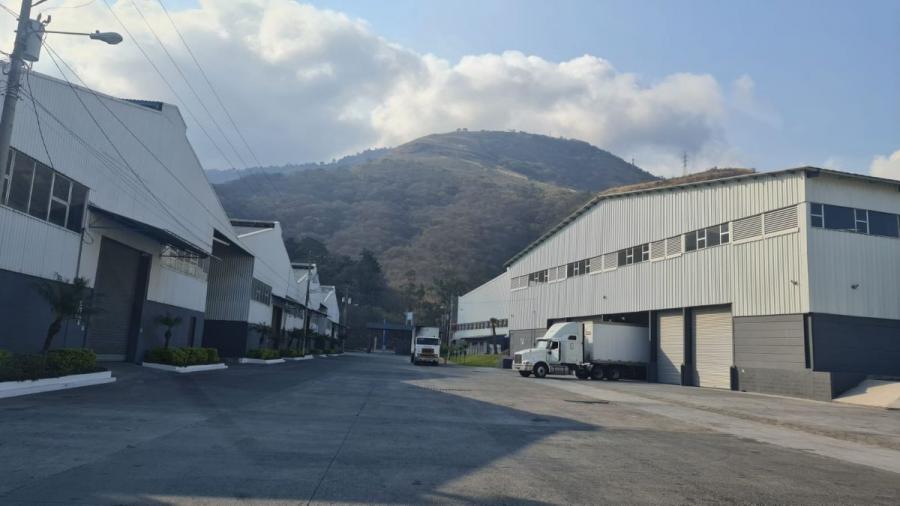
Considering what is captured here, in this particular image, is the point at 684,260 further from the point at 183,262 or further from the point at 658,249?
the point at 183,262

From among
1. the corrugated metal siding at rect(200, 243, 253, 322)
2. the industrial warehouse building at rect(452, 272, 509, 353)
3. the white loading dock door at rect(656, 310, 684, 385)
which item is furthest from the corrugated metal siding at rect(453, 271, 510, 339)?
the corrugated metal siding at rect(200, 243, 253, 322)

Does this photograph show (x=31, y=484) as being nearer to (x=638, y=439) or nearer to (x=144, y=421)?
(x=144, y=421)

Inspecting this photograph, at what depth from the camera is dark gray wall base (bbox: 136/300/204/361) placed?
99.3ft

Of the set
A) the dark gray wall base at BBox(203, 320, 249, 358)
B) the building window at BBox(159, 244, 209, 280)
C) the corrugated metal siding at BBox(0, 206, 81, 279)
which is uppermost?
the building window at BBox(159, 244, 209, 280)

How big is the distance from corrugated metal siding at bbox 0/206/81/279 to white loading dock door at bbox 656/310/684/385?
33490 mm

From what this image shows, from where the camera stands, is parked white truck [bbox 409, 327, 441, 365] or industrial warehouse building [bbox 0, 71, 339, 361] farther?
parked white truck [bbox 409, 327, 441, 365]

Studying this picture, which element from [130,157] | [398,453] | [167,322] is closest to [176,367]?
[167,322]

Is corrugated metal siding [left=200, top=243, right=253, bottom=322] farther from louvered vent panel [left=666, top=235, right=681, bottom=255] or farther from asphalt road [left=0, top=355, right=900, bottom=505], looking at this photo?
louvered vent panel [left=666, top=235, right=681, bottom=255]

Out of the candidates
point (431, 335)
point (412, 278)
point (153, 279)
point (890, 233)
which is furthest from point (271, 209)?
point (890, 233)

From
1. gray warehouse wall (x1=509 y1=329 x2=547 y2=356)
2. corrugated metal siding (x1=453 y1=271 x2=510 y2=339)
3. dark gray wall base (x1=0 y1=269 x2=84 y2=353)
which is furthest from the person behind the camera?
corrugated metal siding (x1=453 y1=271 x2=510 y2=339)

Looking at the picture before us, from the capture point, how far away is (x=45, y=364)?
16922mm

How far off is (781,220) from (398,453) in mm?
28634

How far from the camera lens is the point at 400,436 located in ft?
39.3

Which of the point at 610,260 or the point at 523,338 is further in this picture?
the point at 523,338
